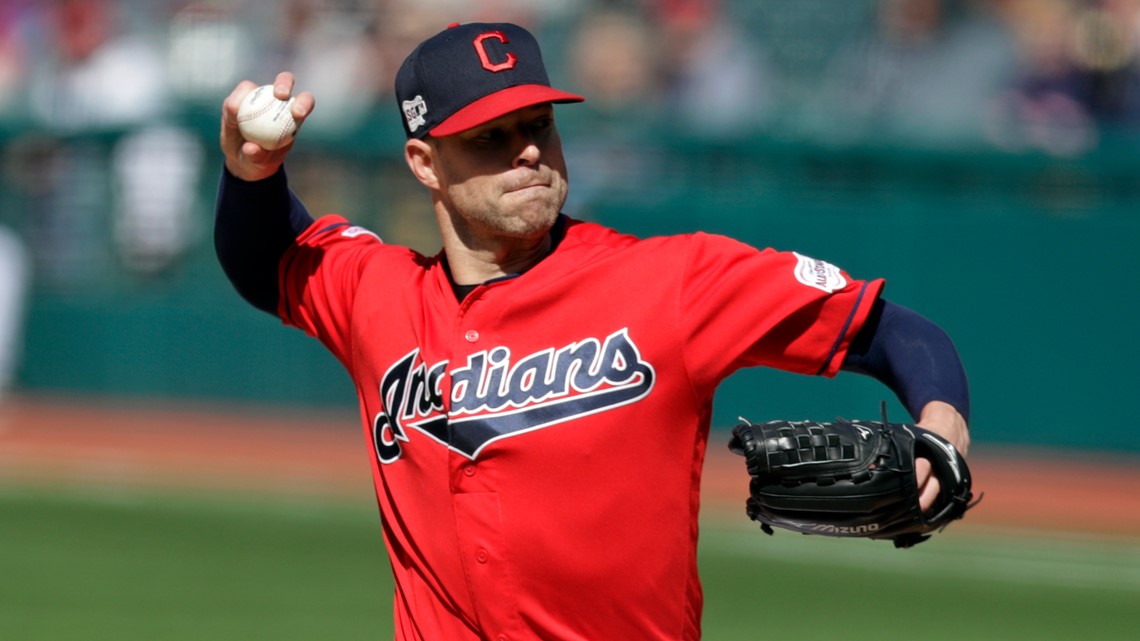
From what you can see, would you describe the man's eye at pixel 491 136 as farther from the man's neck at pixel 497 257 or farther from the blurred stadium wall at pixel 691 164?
the blurred stadium wall at pixel 691 164

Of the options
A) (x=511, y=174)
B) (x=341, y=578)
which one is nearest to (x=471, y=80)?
(x=511, y=174)

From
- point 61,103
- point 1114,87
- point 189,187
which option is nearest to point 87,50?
point 61,103

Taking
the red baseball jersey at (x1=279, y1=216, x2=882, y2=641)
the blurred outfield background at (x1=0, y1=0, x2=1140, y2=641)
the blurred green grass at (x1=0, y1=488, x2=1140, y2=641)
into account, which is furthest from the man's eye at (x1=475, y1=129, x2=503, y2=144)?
the blurred outfield background at (x1=0, y1=0, x2=1140, y2=641)

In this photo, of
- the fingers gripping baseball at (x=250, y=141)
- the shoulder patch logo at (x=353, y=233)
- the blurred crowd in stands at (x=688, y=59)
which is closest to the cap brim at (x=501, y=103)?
the fingers gripping baseball at (x=250, y=141)

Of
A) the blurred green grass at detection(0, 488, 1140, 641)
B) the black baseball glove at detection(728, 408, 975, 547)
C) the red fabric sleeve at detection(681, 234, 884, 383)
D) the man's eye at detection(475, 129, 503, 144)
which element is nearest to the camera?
the black baseball glove at detection(728, 408, 975, 547)

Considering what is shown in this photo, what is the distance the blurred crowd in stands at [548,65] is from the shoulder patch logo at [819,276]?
8.49 metres

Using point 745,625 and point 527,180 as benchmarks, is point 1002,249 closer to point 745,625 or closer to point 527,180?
A: point 745,625

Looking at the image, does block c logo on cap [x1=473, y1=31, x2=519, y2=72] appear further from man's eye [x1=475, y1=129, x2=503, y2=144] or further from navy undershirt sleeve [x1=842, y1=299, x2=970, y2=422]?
navy undershirt sleeve [x1=842, y1=299, x2=970, y2=422]

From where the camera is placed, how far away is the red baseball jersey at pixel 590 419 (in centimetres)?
297

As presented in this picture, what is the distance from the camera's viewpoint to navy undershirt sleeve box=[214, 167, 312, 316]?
3.59 meters

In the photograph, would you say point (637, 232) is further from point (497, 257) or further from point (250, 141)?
point (497, 257)

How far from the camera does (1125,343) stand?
35.9 ft

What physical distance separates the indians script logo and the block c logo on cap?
1.92ft

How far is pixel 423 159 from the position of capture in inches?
137
